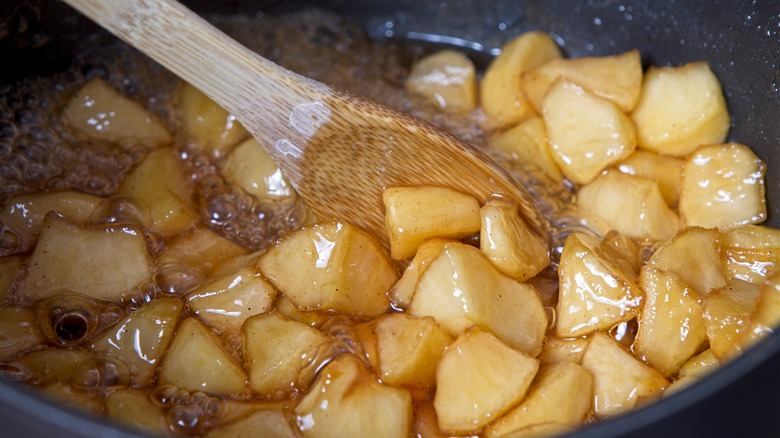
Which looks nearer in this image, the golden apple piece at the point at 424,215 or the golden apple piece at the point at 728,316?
the golden apple piece at the point at 728,316

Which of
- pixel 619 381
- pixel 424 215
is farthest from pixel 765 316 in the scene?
pixel 424 215

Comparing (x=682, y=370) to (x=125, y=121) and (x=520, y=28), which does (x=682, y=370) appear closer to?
(x=520, y=28)

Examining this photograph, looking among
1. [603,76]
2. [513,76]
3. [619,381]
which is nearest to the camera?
[619,381]

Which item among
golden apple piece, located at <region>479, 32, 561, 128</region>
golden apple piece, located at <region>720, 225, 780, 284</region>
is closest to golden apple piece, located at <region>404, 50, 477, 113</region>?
golden apple piece, located at <region>479, 32, 561, 128</region>

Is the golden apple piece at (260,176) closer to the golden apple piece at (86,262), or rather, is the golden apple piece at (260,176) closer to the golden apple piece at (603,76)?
the golden apple piece at (86,262)

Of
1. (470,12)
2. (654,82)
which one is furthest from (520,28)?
(654,82)

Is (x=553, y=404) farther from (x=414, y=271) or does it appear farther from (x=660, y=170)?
(x=660, y=170)

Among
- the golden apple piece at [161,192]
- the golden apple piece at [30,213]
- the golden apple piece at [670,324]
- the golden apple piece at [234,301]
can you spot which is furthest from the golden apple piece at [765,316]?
the golden apple piece at [30,213]
